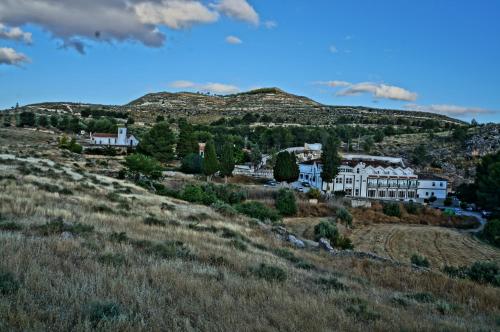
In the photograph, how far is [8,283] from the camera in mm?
5680

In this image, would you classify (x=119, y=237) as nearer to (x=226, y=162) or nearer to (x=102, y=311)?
(x=102, y=311)

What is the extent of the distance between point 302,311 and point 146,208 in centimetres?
1601

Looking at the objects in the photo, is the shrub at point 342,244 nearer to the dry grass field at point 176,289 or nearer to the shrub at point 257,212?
the shrub at point 257,212

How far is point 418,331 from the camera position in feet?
20.5

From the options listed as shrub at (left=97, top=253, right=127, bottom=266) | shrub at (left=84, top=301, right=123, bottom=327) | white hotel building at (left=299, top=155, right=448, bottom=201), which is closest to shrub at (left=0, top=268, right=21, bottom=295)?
shrub at (left=84, top=301, right=123, bottom=327)

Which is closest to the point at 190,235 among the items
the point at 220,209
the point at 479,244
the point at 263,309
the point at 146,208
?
the point at 146,208

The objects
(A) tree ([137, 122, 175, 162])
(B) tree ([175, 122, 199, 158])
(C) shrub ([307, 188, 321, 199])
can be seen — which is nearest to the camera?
(C) shrub ([307, 188, 321, 199])

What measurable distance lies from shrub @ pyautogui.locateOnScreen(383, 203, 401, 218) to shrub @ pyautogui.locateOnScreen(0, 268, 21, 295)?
193 ft

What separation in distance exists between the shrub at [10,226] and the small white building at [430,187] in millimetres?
75536

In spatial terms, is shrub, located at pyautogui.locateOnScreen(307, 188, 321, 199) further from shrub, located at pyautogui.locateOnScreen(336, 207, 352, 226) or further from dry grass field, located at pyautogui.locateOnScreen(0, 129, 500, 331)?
dry grass field, located at pyautogui.locateOnScreen(0, 129, 500, 331)

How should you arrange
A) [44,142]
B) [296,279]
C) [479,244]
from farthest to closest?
[44,142] < [479,244] < [296,279]

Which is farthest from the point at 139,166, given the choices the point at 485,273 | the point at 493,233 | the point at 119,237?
the point at 493,233

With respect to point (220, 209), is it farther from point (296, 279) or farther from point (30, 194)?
point (296, 279)

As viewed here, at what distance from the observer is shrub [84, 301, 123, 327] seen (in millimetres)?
5047
